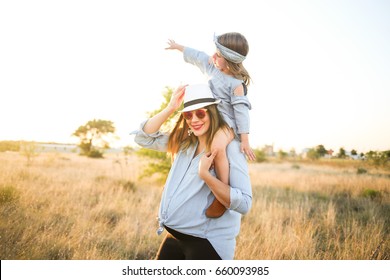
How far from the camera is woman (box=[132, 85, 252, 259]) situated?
70.1 inches

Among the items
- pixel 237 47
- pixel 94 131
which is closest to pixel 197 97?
pixel 237 47

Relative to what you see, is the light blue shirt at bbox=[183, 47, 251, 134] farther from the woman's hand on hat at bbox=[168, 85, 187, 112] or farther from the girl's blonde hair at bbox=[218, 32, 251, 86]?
the woman's hand on hat at bbox=[168, 85, 187, 112]

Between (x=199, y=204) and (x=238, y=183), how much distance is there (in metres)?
0.26

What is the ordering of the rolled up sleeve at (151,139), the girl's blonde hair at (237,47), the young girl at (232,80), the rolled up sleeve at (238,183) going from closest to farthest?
1. the rolled up sleeve at (238,183)
2. the rolled up sleeve at (151,139)
3. the young girl at (232,80)
4. the girl's blonde hair at (237,47)

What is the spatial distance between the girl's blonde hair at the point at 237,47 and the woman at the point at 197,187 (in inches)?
22.0

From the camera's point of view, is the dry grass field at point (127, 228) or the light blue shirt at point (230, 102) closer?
the light blue shirt at point (230, 102)

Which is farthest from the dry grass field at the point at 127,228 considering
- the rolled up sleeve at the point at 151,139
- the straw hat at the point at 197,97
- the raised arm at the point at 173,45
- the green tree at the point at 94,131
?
the green tree at the point at 94,131

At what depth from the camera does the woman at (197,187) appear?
1780mm

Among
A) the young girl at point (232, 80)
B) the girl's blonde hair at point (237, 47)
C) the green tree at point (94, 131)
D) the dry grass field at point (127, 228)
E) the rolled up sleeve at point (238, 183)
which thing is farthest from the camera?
the green tree at point (94, 131)

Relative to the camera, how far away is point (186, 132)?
6.88 feet

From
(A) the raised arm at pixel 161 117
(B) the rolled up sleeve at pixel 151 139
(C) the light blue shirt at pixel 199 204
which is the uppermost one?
(A) the raised arm at pixel 161 117

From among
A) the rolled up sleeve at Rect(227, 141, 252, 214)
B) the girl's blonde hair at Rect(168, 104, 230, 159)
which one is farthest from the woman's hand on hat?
the rolled up sleeve at Rect(227, 141, 252, 214)

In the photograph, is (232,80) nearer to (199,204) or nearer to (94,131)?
(199,204)

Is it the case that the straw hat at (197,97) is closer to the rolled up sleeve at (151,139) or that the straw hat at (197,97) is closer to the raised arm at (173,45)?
the rolled up sleeve at (151,139)
